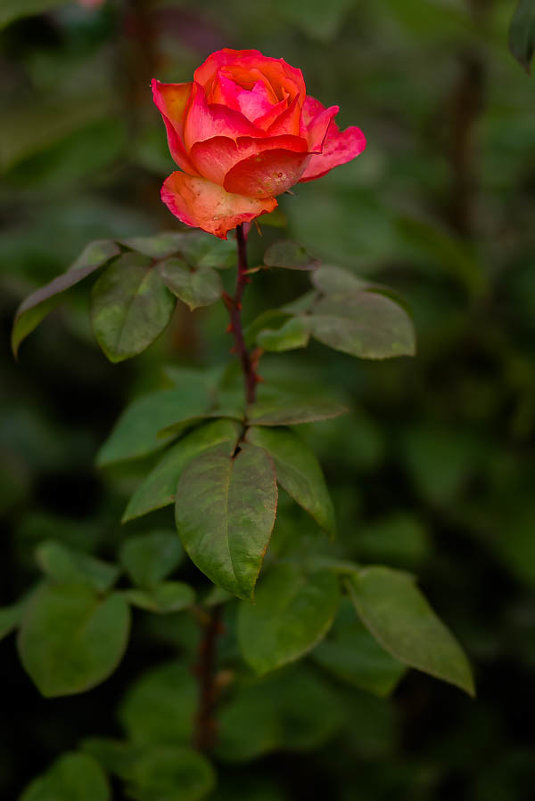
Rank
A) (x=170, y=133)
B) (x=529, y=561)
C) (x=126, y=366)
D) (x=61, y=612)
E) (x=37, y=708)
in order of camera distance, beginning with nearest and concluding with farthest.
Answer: (x=170, y=133) → (x=61, y=612) → (x=37, y=708) → (x=529, y=561) → (x=126, y=366)

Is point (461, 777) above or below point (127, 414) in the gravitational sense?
below

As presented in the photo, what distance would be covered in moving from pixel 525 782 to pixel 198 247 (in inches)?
37.1

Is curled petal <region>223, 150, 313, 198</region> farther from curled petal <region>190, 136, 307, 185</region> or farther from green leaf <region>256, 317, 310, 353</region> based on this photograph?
green leaf <region>256, 317, 310, 353</region>

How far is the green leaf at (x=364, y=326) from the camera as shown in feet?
1.69

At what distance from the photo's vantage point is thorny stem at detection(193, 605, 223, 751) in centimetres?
65

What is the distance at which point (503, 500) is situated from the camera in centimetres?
134

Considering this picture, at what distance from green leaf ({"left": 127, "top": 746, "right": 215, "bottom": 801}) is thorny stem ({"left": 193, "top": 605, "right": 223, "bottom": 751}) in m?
0.04

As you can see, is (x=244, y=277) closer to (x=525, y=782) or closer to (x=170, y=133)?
(x=170, y=133)

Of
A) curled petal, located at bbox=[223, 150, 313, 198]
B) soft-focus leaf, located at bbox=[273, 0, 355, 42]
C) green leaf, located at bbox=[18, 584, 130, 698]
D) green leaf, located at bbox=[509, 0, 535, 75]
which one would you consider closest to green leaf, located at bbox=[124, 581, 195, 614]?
green leaf, located at bbox=[18, 584, 130, 698]

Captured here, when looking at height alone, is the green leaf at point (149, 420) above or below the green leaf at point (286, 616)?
above

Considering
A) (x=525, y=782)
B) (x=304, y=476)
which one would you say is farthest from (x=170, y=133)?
(x=525, y=782)

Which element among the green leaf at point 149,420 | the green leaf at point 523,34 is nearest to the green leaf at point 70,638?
the green leaf at point 149,420

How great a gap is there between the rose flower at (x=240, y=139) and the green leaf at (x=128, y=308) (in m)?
0.06

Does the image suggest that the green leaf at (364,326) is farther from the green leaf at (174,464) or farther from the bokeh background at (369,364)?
the bokeh background at (369,364)
